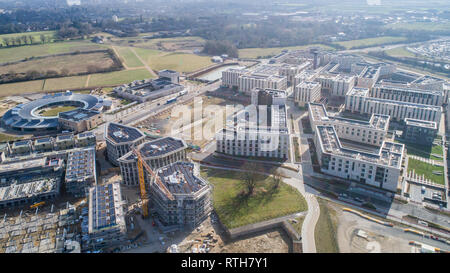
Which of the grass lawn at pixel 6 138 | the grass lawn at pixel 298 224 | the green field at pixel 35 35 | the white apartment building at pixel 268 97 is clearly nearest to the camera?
the grass lawn at pixel 298 224

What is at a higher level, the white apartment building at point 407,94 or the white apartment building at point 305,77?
the white apartment building at point 305,77

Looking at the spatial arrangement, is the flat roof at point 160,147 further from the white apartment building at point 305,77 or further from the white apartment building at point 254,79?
the white apartment building at point 305,77

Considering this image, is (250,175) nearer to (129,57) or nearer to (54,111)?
(54,111)

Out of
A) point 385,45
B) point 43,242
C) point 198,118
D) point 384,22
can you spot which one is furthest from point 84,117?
point 384,22

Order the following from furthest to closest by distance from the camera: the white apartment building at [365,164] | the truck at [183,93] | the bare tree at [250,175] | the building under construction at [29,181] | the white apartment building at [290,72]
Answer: the white apartment building at [290,72]
the truck at [183,93]
the white apartment building at [365,164]
the bare tree at [250,175]
the building under construction at [29,181]

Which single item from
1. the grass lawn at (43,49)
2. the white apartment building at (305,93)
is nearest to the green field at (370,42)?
the white apartment building at (305,93)

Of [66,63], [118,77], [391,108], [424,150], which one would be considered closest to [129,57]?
[66,63]

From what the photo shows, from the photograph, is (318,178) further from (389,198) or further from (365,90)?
(365,90)

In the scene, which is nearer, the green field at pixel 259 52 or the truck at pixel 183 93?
the truck at pixel 183 93
